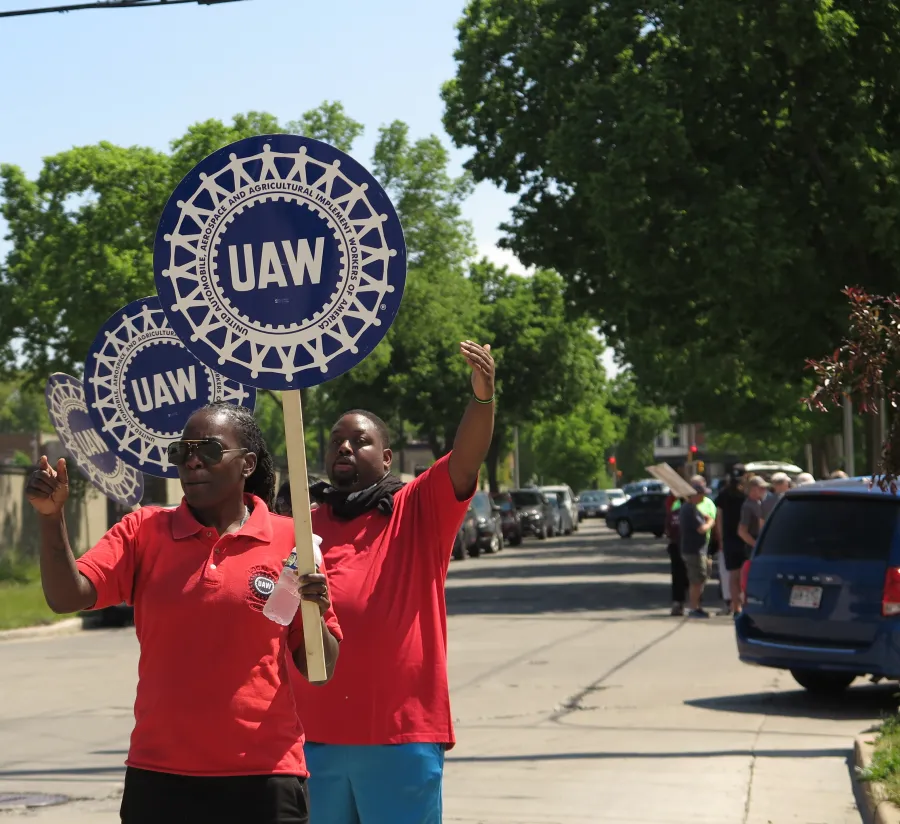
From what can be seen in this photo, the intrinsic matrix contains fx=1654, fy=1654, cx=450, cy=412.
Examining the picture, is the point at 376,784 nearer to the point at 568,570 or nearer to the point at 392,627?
the point at 392,627

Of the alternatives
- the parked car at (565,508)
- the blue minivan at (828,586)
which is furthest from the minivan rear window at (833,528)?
the parked car at (565,508)

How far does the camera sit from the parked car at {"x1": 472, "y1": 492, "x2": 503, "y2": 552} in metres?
45.1

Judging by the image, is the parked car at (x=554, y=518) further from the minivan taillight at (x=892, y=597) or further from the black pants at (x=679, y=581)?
the minivan taillight at (x=892, y=597)

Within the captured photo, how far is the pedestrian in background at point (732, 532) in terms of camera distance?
66.4 feet

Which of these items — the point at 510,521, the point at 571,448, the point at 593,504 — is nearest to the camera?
the point at 510,521

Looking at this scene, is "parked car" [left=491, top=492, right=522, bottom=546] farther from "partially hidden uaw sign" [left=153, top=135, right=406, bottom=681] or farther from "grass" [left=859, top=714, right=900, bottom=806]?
"partially hidden uaw sign" [left=153, top=135, right=406, bottom=681]

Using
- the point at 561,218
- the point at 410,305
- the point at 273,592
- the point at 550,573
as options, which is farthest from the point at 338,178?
the point at 410,305

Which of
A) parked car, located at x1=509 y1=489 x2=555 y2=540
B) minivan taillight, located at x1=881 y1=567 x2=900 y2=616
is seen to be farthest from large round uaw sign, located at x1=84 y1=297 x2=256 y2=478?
parked car, located at x1=509 y1=489 x2=555 y2=540

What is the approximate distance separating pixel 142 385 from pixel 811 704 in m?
7.54

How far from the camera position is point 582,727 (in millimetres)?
11930

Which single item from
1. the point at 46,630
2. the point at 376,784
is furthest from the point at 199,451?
the point at 46,630

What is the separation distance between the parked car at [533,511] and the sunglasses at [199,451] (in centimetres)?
5168

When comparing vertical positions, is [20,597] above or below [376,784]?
below

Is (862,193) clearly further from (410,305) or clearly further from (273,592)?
(410,305)
